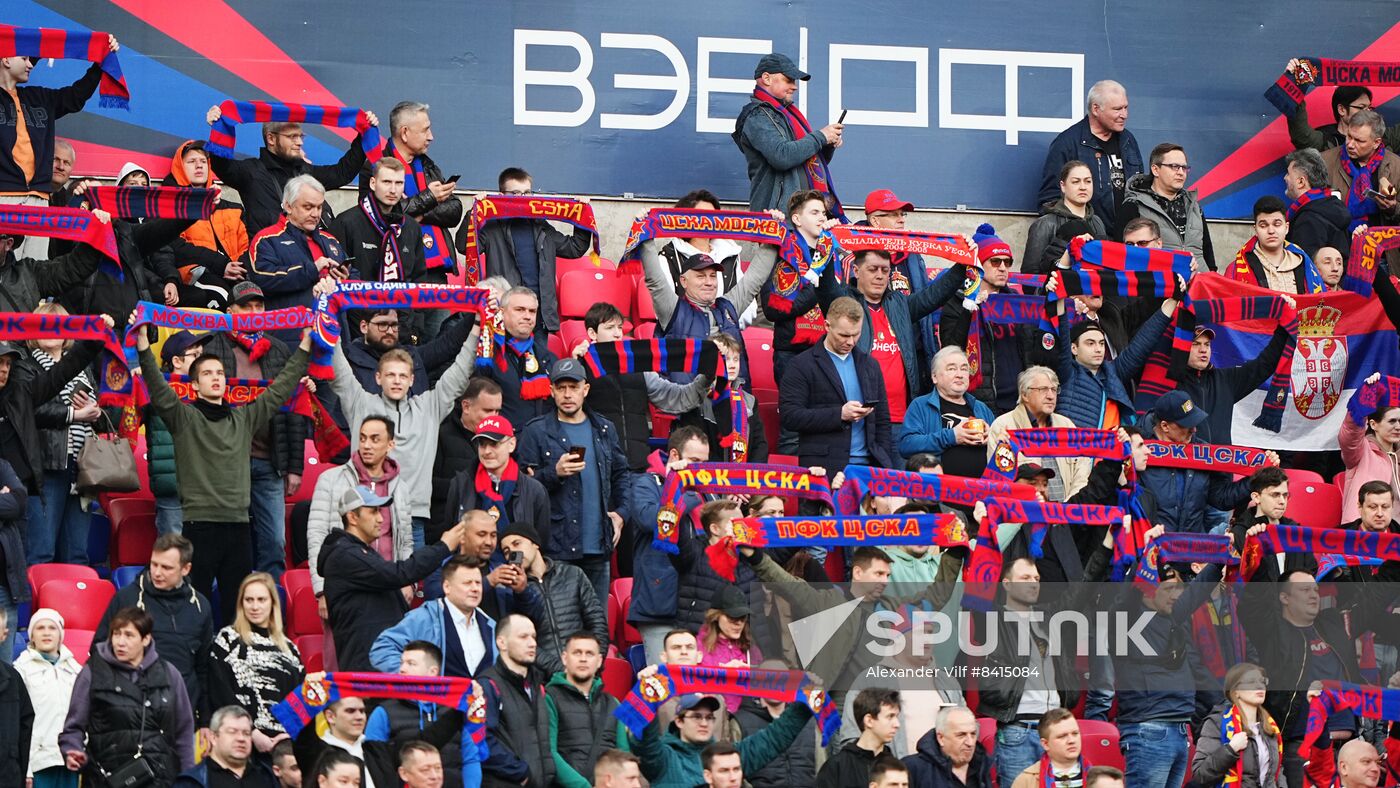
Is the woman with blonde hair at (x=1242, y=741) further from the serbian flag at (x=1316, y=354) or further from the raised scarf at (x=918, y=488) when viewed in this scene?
the serbian flag at (x=1316, y=354)

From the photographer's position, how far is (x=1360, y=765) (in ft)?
38.0

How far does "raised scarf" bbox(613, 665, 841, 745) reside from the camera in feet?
34.4

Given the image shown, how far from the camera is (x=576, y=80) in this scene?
17.0 metres

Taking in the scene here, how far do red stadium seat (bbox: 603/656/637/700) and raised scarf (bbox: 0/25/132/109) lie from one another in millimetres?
5143

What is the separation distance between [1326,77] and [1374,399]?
3.97 metres

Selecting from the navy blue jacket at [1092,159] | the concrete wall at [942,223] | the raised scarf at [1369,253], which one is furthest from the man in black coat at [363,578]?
the raised scarf at [1369,253]

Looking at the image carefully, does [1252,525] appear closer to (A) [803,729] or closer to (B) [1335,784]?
(B) [1335,784]

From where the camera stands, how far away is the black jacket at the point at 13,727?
34.7 ft

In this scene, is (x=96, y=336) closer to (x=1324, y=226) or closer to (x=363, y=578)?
(x=363, y=578)

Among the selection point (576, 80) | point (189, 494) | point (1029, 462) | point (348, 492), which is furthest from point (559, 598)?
point (576, 80)

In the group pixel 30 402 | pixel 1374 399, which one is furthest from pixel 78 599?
pixel 1374 399

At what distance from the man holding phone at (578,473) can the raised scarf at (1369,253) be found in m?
5.76

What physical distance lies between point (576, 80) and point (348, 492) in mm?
5754

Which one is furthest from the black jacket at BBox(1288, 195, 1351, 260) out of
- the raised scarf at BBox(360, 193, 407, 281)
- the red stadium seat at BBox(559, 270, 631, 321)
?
the raised scarf at BBox(360, 193, 407, 281)
